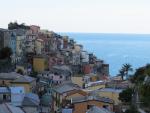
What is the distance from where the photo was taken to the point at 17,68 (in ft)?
140

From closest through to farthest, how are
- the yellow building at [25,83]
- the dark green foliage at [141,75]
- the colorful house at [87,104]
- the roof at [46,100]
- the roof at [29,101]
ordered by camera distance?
the colorful house at [87,104] → the roof at [29,101] → the roof at [46,100] → the yellow building at [25,83] → the dark green foliage at [141,75]

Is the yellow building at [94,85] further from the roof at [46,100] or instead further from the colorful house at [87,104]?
the colorful house at [87,104]

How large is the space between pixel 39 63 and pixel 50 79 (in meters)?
4.26

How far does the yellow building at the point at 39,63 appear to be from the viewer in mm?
46531

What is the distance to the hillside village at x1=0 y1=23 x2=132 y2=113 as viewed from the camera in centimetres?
2780

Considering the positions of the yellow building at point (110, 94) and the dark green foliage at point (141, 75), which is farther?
the dark green foliage at point (141, 75)

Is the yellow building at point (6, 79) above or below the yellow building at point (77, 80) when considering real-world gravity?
above

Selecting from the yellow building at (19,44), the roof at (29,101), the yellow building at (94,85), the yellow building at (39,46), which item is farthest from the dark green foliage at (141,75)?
the yellow building at (39,46)

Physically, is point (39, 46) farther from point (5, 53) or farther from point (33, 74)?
point (33, 74)

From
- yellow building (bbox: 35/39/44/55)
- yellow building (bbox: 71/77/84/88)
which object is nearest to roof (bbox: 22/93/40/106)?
yellow building (bbox: 71/77/84/88)

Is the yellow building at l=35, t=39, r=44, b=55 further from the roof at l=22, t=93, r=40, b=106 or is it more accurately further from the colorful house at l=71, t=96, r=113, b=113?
the colorful house at l=71, t=96, r=113, b=113

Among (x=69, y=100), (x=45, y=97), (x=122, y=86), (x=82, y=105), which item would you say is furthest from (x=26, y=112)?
(x=122, y=86)

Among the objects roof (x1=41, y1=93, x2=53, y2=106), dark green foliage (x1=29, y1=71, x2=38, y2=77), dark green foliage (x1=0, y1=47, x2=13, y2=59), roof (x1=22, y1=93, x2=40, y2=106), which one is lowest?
roof (x1=41, y1=93, x2=53, y2=106)

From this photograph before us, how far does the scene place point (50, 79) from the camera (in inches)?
1693
